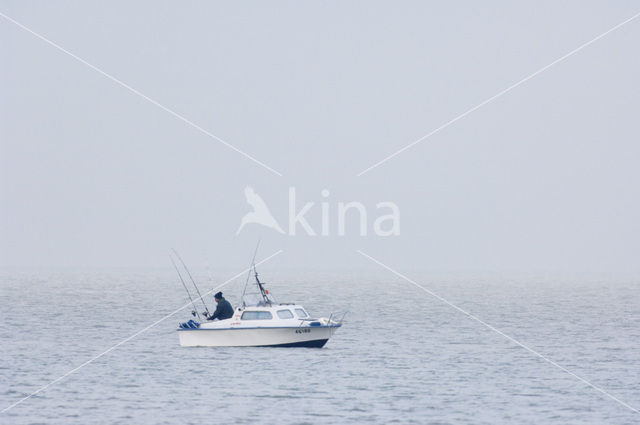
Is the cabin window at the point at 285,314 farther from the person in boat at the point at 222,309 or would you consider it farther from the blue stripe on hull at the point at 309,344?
the person in boat at the point at 222,309

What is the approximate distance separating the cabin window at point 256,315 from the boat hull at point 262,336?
556mm

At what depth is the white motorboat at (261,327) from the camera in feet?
185

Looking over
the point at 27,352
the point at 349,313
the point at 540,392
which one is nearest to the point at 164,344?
the point at 27,352

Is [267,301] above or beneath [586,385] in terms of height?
above

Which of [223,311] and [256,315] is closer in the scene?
[256,315]

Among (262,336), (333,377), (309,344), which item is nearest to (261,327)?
(262,336)

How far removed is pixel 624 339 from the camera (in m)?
71.9

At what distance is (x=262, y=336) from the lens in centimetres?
5688

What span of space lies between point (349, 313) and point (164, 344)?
36.1 m

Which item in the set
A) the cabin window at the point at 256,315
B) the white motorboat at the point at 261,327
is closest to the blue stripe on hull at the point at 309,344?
the white motorboat at the point at 261,327

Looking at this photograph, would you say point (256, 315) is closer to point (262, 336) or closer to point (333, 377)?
point (262, 336)

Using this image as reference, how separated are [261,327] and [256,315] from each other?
0.65 metres

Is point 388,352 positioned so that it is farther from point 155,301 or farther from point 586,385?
point 155,301

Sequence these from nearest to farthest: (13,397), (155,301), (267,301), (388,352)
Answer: (13,397) → (267,301) → (388,352) → (155,301)
